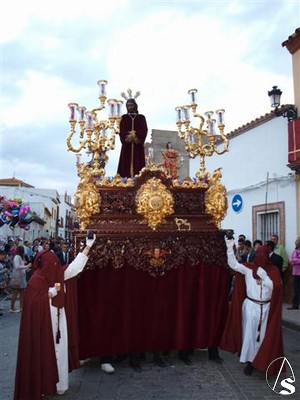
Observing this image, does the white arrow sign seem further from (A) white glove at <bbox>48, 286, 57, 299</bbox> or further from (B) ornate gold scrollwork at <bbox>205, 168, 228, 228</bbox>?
(A) white glove at <bbox>48, 286, 57, 299</bbox>

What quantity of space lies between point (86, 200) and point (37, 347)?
81.9 inches

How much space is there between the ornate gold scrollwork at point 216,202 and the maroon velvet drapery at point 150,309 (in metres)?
0.73

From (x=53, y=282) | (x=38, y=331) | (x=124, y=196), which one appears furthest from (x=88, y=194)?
(x=38, y=331)

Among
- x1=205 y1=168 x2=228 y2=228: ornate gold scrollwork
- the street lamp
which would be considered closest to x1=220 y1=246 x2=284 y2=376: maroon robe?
x1=205 y1=168 x2=228 y2=228: ornate gold scrollwork

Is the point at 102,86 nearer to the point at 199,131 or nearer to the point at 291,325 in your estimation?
the point at 199,131

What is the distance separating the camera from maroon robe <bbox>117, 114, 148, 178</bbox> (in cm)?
675

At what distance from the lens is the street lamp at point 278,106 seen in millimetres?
10641

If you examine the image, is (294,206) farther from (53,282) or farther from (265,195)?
(53,282)

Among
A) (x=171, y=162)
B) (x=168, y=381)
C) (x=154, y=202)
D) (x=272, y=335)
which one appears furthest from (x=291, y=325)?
(x=154, y=202)

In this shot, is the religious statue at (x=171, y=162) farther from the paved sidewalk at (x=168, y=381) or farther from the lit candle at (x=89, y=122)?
the paved sidewalk at (x=168, y=381)

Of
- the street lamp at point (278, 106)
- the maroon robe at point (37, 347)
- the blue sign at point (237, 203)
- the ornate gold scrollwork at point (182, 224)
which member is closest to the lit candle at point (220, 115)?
the ornate gold scrollwork at point (182, 224)

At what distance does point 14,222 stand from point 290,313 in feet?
31.5

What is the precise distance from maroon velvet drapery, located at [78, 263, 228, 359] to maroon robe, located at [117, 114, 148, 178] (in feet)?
5.34

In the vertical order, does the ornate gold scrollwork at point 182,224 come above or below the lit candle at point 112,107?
below
